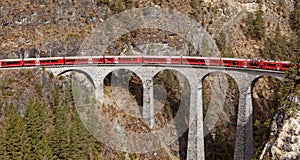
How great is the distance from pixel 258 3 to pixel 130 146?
54.4 meters

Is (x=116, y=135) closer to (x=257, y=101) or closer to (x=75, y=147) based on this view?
(x=75, y=147)

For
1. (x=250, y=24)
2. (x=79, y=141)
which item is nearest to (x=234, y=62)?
(x=79, y=141)

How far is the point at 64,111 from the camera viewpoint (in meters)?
50.7

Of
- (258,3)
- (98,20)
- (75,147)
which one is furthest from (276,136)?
(258,3)

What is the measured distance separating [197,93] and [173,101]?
14.3 m

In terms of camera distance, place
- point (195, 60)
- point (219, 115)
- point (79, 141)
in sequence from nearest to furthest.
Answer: point (79, 141)
point (195, 60)
point (219, 115)

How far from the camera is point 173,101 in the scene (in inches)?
2598

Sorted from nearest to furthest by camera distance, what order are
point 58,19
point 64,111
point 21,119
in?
point 21,119
point 64,111
point 58,19

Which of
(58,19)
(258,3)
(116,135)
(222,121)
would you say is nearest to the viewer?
(116,135)

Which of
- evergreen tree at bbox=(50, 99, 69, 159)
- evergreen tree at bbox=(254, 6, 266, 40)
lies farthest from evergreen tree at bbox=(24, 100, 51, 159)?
evergreen tree at bbox=(254, 6, 266, 40)

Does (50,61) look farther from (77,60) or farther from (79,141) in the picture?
(79,141)

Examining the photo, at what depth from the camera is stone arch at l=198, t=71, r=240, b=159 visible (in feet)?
202

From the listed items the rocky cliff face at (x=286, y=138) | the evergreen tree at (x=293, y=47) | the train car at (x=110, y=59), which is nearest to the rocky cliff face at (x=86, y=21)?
the evergreen tree at (x=293, y=47)

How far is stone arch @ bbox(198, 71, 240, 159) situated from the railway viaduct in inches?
317
